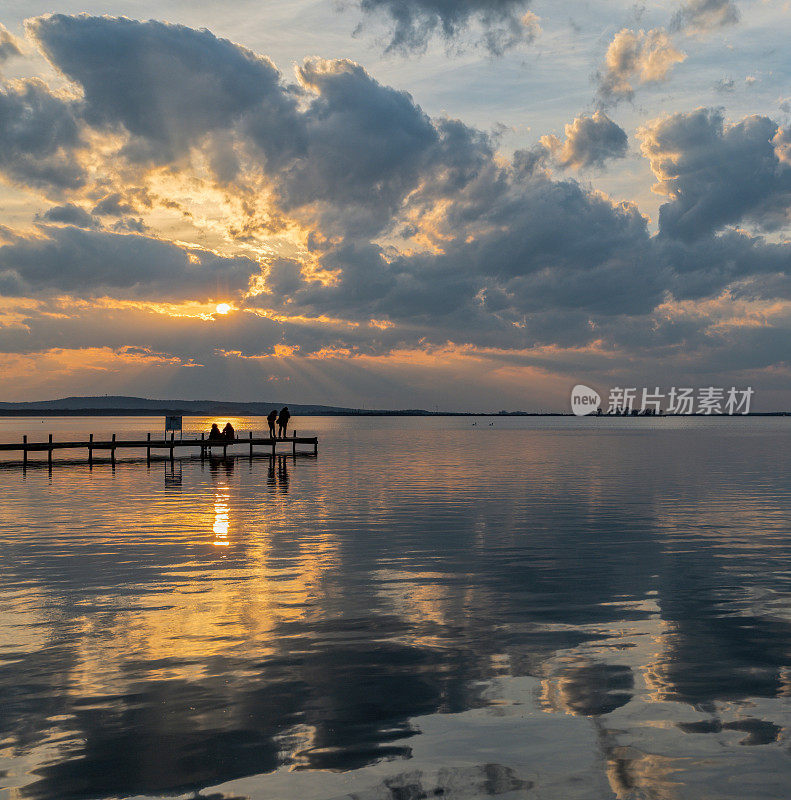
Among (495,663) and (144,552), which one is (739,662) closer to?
(495,663)

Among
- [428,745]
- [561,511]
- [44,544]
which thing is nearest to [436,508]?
[561,511]

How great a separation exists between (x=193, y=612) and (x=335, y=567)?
5939 millimetres

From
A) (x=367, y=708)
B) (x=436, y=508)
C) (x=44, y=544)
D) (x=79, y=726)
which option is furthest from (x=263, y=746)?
(x=436, y=508)

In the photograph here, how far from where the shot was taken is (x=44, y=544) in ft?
83.5

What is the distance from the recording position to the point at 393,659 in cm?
1332

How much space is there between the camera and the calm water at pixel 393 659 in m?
9.05

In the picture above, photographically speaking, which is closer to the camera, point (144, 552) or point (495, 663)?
point (495, 663)

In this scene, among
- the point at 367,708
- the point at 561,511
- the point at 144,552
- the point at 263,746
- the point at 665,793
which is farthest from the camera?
the point at 561,511

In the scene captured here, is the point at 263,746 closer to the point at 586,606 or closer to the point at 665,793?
the point at 665,793

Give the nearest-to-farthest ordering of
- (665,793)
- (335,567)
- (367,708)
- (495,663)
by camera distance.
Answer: (665,793)
(367,708)
(495,663)
(335,567)

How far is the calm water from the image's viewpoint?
905 centimetres

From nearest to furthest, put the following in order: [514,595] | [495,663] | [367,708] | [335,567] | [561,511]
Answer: [367,708]
[495,663]
[514,595]
[335,567]
[561,511]

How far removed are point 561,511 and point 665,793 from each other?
1093 inches

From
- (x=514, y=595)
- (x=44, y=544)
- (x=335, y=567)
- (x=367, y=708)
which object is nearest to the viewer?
(x=367, y=708)
